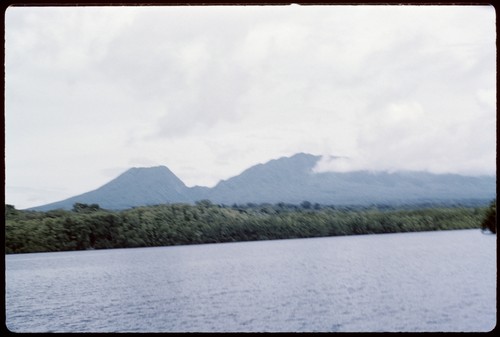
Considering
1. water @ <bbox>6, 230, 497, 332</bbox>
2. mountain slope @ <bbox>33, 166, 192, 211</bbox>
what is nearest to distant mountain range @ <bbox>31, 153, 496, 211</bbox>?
mountain slope @ <bbox>33, 166, 192, 211</bbox>

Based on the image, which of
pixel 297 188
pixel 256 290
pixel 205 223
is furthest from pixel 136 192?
Answer: pixel 256 290

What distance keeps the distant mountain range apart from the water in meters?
3.31

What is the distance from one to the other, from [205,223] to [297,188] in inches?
430

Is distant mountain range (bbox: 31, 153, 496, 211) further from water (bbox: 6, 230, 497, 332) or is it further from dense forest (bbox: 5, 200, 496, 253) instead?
water (bbox: 6, 230, 497, 332)

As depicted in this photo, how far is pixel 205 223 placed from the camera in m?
31.9

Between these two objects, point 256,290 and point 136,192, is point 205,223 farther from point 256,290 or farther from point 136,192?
point 256,290

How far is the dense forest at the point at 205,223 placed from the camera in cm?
2589

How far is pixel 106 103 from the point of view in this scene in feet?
138

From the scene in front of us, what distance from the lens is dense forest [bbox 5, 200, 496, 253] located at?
1019 inches

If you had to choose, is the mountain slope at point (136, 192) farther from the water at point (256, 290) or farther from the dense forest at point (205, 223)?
the water at point (256, 290)

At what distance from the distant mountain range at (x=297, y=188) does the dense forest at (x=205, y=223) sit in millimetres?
684

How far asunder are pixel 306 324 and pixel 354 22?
35.8m

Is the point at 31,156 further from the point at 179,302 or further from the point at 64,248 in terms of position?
the point at 179,302

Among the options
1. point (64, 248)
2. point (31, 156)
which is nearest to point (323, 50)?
point (31, 156)
